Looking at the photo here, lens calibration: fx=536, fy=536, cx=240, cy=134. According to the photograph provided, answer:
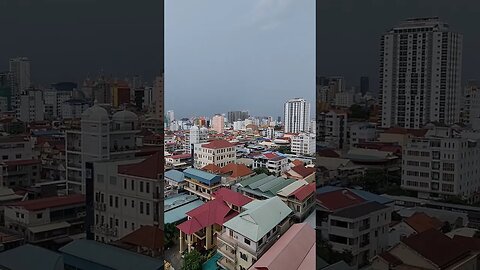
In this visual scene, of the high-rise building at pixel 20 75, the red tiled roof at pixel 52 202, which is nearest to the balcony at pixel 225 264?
the red tiled roof at pixel 52 202

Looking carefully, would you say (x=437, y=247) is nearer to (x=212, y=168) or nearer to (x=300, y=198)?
(x=300, y=198)

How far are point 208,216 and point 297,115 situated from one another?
742mm

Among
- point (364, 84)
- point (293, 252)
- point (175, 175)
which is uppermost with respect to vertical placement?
point (364, 84)

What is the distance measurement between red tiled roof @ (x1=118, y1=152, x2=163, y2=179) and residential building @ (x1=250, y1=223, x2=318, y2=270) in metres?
0.70

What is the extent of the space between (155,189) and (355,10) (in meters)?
1.34

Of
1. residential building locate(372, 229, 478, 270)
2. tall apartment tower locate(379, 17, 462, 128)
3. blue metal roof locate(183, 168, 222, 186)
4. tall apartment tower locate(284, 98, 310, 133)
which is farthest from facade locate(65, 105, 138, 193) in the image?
residential building locate(372, 229, 478, 270)

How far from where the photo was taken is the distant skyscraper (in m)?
2.23

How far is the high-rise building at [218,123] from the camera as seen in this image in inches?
114

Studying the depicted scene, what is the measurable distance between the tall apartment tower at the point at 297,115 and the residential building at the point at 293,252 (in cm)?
47

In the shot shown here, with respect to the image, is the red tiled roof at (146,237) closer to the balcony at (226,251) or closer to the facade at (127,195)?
the facade at (127,195)

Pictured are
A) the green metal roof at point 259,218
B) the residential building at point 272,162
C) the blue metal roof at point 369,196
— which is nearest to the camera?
the blue metal roof at point 369,196

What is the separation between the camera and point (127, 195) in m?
2.74

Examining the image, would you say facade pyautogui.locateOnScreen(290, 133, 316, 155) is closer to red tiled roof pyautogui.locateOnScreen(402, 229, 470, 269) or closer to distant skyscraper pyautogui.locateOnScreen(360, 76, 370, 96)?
distant skyscraper pyautogui.locateOnScreen(360, 76, 370, 96)

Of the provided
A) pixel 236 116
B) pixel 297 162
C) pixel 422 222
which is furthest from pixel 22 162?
pixel 422 222
